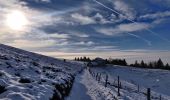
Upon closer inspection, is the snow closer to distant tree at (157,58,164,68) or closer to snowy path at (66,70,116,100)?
snowy path at (66,70,116,100)

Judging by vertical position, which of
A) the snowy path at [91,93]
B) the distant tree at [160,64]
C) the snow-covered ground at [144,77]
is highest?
the distant tree at [160,64]

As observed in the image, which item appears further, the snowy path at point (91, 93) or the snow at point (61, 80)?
the snowy path at point (91, 93)

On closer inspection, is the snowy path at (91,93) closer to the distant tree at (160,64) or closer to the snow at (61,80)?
the snow at (61,80)

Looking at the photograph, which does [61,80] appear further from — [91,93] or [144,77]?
[144,77]

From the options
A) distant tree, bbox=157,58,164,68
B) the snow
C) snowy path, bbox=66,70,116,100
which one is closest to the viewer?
the snow

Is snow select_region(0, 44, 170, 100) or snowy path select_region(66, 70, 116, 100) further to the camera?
snowy path select_region(66, 70, 116, 100)

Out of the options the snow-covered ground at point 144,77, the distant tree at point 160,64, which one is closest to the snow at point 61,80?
the snow-covered ground at point 144,77

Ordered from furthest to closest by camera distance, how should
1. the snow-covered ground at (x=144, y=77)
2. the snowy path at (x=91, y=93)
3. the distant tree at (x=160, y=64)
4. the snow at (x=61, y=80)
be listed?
1. the distant tree at (x=160, y=64)
2. the snow-covered ground at (x=144, y=77)
3. the snowy path at (x=91, y=93)
4. the snow at (x=61, y=80)

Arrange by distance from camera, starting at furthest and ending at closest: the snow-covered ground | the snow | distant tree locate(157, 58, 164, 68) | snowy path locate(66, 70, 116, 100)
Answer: distant tree locate(157, 58, 164, 68), the snow-covered ground, snowy path locate(66, 70, 116, 100), the snow

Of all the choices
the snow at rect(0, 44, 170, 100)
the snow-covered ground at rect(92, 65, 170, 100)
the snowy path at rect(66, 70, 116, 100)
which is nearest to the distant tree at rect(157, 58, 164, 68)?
the snow-covered ground at rect(92, 65, 170, 100)

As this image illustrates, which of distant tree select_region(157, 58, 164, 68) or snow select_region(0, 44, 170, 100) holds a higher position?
distant tree select_region(157, 58, 164, 68)

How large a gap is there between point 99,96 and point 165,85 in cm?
7259

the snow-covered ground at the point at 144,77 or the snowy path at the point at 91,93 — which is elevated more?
the snowy path at the point at 91,93

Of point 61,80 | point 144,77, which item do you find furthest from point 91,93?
point 144,77
